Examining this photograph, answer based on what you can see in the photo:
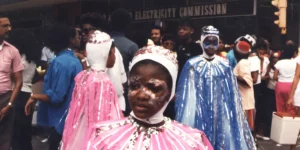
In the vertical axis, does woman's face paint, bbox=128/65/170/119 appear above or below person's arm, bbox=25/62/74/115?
above

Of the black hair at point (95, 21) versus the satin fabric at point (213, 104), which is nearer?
the satin fabric at point (213, 104)

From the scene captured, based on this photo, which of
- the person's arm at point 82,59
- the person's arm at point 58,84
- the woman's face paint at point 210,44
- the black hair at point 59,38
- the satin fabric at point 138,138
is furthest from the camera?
the woman's face paint at point 210,44

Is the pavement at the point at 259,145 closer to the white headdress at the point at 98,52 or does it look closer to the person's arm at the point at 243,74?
the person's arm at the point at 243,74

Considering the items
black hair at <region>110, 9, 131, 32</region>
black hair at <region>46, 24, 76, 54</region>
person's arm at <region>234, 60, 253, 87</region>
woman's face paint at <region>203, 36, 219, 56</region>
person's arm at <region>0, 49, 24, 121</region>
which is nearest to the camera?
black hair at <region>46, 24, 76, 54</region>

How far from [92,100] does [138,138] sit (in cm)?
171

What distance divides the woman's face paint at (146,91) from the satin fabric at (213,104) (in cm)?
301

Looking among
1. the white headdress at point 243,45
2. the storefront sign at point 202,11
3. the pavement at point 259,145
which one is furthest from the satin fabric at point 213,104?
the storefront sign at point 202,11

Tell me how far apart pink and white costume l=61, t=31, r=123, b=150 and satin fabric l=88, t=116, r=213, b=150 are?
5.09 ft

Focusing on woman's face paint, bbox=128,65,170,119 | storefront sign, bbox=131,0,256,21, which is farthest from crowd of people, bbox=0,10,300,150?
storefront sign, bbox=131,0,256,21

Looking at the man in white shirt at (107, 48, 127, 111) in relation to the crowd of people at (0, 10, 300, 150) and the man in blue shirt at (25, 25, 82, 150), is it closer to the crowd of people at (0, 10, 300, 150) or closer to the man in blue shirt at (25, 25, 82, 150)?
the crowd of people at (0, 10, 300, 150)

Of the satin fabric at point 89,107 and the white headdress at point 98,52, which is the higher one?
the white headdress at point 98,52

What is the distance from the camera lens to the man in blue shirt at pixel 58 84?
4.89 m

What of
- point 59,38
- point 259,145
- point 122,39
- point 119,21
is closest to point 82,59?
point 59,38

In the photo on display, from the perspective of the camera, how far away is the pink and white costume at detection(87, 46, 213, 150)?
2.54 m
